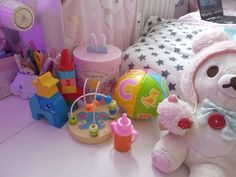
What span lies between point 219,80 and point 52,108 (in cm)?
41

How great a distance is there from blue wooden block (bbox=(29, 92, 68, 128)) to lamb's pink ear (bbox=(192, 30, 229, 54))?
0.37m

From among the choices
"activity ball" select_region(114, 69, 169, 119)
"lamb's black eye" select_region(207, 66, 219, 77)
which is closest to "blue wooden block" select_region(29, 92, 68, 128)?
"activity ball" select_region(114, 69, 169, 119)

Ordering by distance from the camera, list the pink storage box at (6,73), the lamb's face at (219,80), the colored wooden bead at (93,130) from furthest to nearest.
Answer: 1. the pink storage box at (6,73)
2. the colored wooden bead at (93,130)
3. the lamb's face at (219,80)

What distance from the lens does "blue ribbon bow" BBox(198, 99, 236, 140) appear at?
467mm

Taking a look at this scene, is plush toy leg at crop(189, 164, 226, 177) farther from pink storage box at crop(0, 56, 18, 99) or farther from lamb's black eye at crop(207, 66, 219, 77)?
pink storage box at crop(0, 56, 18, 99)

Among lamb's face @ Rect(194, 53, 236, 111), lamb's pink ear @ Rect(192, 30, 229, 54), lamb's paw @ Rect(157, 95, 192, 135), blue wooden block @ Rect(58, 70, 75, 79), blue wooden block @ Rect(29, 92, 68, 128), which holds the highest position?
lamb's pink ear @ Rect(192, 30, 229, 54)

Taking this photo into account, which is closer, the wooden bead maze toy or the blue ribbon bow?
the blue ribbon bow

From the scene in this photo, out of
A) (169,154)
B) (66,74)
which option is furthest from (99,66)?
(169,154)

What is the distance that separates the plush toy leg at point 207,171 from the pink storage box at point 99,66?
34 centimetres

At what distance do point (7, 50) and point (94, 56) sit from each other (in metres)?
0.30

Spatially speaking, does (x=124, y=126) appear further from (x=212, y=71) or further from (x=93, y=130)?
(x=212, y=71)

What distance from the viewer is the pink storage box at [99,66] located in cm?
65

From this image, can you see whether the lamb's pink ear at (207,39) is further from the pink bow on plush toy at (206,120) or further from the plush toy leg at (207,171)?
the plush toy leg at (207,171)

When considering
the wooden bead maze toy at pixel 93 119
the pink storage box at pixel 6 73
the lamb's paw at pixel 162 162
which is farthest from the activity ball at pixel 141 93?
the pink storage box at pixel 6 73
